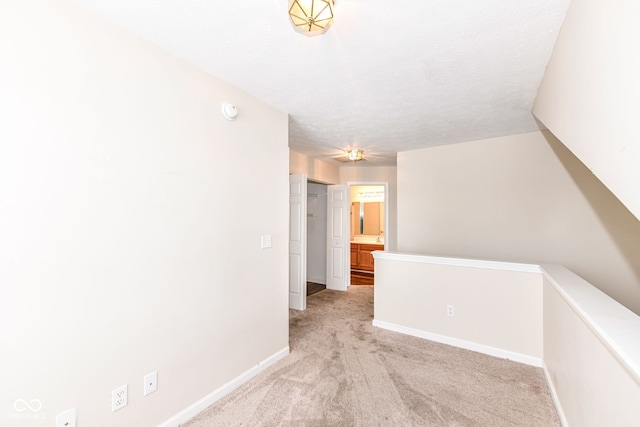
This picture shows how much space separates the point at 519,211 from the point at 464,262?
1.08 meters

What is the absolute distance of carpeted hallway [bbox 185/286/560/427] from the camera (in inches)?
72.5

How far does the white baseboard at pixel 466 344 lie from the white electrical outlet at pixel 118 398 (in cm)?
271

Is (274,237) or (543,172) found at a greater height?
(543,172)

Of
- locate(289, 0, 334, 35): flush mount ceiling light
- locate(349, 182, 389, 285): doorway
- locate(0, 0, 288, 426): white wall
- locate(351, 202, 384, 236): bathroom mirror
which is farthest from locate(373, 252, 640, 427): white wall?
locate(351, 202, 384, 236): bathroom mirror

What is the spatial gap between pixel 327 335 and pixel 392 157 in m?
2.97

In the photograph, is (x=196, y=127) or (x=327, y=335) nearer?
(x=196, y=127)

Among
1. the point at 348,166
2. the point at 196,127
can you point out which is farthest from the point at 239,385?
the point at 348,166

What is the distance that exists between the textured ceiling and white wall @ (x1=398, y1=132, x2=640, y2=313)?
76 cm

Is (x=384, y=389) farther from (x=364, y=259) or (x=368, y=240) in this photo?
(x=368, y=240)

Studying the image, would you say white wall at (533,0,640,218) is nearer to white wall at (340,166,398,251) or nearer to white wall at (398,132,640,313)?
white wall at (398,132,640,313)

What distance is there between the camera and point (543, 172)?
3145 mm

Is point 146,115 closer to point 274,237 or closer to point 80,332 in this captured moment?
point 80,332

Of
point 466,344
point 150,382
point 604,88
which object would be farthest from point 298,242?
point 604,88

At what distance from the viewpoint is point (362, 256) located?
6.91 metres
